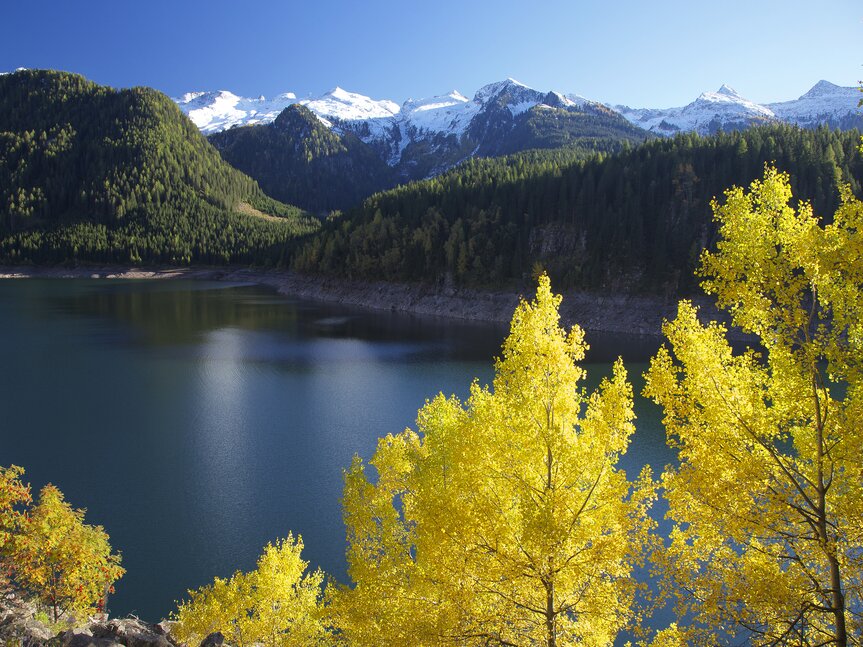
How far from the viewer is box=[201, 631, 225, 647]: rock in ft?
43.6

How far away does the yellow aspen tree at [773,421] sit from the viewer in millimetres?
7457

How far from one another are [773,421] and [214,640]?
12831mm

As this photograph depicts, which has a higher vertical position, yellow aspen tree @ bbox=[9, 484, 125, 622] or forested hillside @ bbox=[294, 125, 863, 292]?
forested hillside @ bbox=[294, 125, 863, 292]

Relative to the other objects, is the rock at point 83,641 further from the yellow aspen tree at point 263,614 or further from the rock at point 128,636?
the yellow aspen tree at point 263,614

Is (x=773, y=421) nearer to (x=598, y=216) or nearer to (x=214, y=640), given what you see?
(x=214, y=640)

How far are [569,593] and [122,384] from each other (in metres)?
46.0

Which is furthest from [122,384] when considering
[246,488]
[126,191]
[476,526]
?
[126,191]

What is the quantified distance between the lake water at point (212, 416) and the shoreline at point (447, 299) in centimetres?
762

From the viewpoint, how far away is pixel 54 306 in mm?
94000

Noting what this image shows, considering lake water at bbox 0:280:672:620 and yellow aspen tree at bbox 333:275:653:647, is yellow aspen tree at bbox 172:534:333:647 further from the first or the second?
lake water at bbox 0:280:672:620

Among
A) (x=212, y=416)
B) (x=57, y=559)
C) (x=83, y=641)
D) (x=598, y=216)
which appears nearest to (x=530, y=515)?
(x=83, y=641)

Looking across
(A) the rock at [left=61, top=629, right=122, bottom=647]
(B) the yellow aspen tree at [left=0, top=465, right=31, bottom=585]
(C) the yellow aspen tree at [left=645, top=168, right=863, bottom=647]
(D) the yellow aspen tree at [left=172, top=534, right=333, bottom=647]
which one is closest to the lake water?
(B) the yellow aspen tree at [left=0, top=465, right=31, bottom=585]

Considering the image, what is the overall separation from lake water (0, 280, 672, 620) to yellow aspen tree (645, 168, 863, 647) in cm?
1502

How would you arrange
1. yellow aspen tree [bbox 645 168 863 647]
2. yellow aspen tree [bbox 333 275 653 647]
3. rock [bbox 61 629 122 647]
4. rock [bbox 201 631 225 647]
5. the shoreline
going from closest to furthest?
yellow aspen tree [bbox 645 168 863 647]
yellow aspen tree [bbox 333 275 653 647]
rock [bbox 61 629 122 647]
rock [bbox 201 631 225 647]
the shoreline
